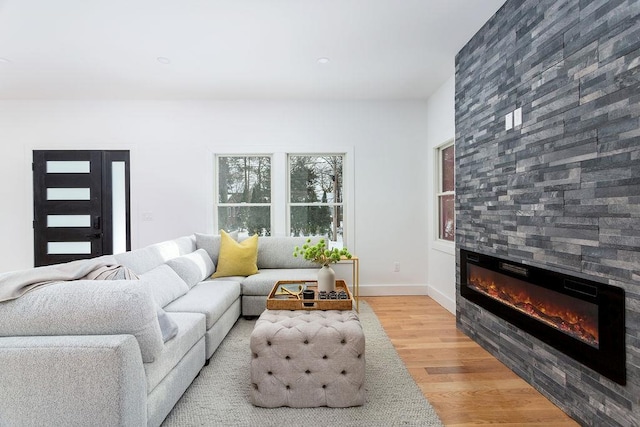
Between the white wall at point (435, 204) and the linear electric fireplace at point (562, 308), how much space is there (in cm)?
110

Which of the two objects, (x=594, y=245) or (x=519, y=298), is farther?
(x=519, y=298)

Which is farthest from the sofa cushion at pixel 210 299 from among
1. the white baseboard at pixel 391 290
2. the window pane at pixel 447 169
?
the window pane at pixel 447 169

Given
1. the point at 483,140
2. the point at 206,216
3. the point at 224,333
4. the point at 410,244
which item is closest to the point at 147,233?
the point at 206,216

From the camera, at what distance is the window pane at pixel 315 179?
4902 mm

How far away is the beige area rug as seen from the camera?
6.35 ft

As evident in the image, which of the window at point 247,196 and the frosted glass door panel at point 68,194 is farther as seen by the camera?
the window at point 247,196

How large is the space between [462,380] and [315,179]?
318cm

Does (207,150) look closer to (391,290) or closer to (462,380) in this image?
(391,290)

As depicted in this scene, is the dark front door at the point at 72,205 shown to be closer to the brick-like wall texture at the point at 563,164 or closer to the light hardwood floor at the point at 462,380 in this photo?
the light hardwood floor at the point at 462,380

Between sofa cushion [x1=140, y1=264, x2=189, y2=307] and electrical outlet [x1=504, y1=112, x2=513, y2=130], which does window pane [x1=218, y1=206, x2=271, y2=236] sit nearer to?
sofa cushion [x1=140, y1=264, x2=189, y2=307]

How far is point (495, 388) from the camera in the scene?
7.54ft

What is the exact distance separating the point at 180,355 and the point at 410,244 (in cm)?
346

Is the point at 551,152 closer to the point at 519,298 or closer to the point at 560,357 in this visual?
the point at 519,298

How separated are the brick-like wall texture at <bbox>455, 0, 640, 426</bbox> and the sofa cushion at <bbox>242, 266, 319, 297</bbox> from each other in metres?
1.75
